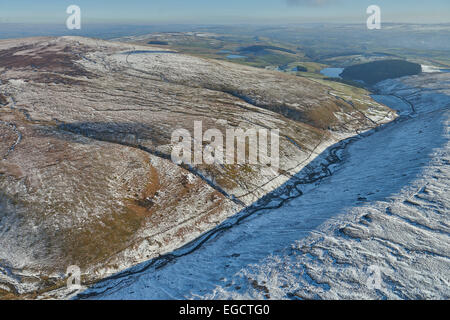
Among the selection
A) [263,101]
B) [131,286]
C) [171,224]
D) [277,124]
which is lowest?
[131,286]

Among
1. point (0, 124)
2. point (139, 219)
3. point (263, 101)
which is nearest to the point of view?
point (139, 219)

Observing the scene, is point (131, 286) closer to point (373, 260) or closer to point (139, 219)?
point (139, 219)

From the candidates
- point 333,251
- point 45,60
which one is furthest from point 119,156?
point 45,60

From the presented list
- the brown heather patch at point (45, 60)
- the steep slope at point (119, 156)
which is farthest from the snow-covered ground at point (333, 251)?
the brown heather patch at point (45, 60)

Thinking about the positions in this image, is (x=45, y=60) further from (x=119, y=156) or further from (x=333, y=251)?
(x=333, y=251)

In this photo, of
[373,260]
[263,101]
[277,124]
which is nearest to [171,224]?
[373,260]

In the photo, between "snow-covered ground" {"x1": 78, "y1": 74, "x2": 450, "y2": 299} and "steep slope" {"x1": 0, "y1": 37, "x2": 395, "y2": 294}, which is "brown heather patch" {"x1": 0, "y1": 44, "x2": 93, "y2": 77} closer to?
"steep slope" {"x1": 0, "y1": 37, "x2": 395, "y2": 294}
